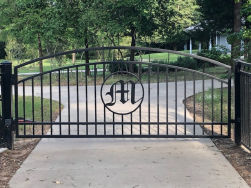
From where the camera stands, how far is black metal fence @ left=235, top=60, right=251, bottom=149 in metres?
5.52

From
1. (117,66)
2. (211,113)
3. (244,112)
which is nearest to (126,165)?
(244,112)

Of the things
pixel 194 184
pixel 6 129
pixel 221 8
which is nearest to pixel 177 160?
pixel 194 184

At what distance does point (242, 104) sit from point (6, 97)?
331 centimetres

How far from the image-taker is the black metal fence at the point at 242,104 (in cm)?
552

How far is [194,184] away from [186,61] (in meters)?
19.0

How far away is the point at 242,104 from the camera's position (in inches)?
231

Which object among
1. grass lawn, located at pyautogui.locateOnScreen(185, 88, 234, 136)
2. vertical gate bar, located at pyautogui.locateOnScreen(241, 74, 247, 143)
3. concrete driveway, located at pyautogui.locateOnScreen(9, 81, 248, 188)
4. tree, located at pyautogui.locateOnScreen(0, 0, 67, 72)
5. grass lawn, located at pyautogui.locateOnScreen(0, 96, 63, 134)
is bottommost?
concrete driveway, located at pyautogui.locateOnScreen(9, 81, 248, 188)

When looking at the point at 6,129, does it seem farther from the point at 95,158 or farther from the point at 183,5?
the point at 183,5

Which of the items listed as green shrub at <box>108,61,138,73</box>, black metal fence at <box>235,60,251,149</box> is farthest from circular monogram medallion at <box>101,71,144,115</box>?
black metal fence at <box>235,60,251,149</box>

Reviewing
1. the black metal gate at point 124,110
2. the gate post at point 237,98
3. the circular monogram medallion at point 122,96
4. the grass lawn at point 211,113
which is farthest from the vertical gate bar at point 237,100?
the circular monogram medallion at point 122,96

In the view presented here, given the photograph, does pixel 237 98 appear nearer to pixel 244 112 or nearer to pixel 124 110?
pixel 244 112

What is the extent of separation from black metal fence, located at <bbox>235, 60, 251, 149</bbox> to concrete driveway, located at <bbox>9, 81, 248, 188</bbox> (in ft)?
1.38

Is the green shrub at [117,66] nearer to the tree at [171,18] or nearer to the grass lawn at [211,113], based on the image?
the grass lawn at [211,113]

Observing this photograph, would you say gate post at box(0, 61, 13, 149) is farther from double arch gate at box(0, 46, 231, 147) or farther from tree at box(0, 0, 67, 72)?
tree at box(0, 0, 67, 72)
